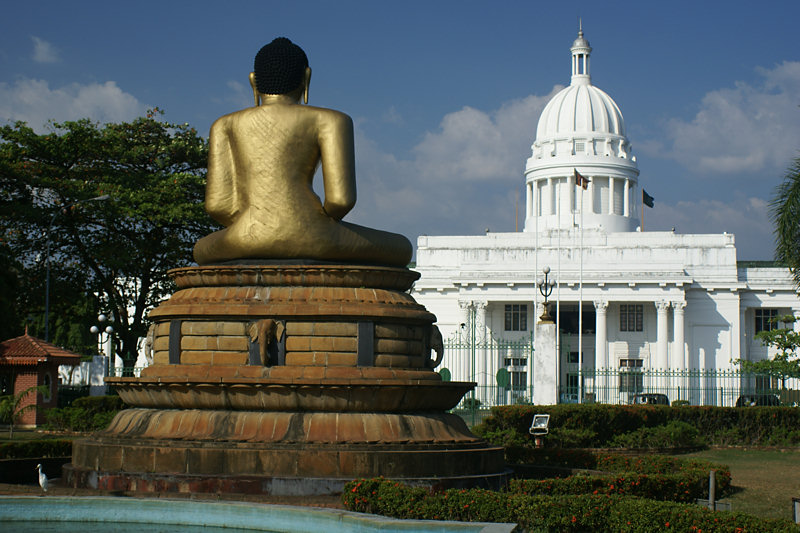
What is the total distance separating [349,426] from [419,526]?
2546mm

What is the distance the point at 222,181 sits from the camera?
1260cm

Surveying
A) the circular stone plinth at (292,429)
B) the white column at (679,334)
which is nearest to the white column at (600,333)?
the white column at (679,334)

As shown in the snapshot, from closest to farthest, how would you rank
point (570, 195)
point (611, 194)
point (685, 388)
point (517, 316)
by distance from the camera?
point (685, 388) < point (517, 316) < point (570, 195) < point (611, 194)

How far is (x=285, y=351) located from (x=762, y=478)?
9.20 m

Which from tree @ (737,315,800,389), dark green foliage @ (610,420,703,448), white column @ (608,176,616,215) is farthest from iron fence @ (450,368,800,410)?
white column @ (608,176,616,215)

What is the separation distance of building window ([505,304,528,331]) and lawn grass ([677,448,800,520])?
29.8 m

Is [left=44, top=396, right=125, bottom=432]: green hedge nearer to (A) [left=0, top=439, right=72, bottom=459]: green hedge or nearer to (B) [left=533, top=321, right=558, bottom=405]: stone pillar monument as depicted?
(A) [left=0, top=439, right=72, bottom=459]: green hedge

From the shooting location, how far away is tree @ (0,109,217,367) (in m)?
31.5

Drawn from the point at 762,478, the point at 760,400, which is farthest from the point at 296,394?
the point at 760,400

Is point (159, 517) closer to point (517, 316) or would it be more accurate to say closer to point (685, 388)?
point (685, 388)

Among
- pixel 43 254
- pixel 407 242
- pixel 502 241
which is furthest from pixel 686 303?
pixel 407 242

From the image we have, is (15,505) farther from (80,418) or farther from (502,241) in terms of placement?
(502,241)

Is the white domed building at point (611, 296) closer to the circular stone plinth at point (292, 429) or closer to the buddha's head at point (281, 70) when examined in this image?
the buddha's head at point (281, 70)

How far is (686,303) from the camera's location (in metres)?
50.7
